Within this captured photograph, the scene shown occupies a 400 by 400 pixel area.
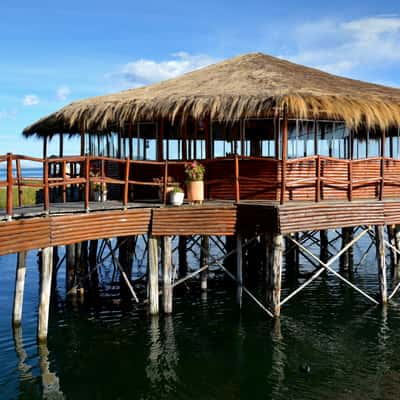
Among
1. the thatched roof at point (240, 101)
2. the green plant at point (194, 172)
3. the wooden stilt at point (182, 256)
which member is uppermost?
the thatched roof at point (240, 101)

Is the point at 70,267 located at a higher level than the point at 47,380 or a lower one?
higher

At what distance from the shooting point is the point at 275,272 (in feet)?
40.8

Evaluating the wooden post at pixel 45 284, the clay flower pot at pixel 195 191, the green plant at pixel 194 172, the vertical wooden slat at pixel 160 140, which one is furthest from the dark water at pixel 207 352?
the vertical wooden slat at pixel 160 140

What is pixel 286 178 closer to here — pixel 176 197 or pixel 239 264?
pixel 239 264

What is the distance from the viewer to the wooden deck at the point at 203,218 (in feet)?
37.9

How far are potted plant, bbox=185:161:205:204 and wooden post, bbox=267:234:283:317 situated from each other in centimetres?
199

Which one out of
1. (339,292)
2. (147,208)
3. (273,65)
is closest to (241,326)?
(147,208)

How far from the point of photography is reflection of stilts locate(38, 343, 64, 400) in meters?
9.42

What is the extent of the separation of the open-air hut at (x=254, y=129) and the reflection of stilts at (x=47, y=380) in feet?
16.3

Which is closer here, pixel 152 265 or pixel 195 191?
pixel 152 265

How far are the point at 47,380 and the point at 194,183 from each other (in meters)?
5.39

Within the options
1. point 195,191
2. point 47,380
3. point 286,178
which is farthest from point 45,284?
point 286,178

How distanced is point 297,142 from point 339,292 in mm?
4618

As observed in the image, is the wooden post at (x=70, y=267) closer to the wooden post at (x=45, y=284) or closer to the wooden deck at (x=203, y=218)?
the wooden deck at (x=203, y=218)
